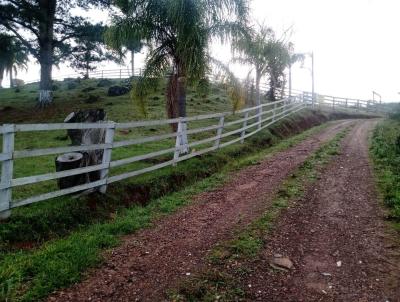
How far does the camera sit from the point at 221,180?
9.39m

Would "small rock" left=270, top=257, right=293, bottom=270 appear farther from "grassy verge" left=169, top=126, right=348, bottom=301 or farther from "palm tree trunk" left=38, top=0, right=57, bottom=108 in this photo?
"palm tree trunk" left=38, top=0, right=57, bottom=108

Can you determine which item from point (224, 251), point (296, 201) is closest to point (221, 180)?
point (296, 201)

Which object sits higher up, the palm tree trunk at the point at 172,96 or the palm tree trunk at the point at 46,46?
the palm tree trunk at the point at 46,46

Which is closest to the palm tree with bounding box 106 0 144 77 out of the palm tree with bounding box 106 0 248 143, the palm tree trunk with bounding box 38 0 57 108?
the palm tree with bounding box 106 0 248 143

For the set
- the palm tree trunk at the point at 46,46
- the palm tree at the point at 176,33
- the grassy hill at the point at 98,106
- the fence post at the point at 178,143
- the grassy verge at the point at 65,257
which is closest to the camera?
the grassy verge at the point at 65,257

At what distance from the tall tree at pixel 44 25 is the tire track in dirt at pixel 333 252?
19.5 m

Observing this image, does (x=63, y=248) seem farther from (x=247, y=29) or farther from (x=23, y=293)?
(x=247, y=29)

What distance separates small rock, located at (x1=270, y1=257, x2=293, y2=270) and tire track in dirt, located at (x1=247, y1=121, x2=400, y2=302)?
0.07 meters

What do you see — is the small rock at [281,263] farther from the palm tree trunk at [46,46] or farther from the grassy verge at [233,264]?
the palm tree trunk at [46,46]

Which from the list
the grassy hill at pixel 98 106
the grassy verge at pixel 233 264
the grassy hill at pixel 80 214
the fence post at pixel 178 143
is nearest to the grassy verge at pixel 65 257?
the grassy hill at pixel 80 214

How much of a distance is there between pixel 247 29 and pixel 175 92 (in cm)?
311

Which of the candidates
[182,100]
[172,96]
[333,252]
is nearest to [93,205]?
[333,252]

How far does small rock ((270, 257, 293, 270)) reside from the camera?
4578 millimetres

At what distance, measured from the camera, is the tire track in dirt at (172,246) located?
4090 millimetres
